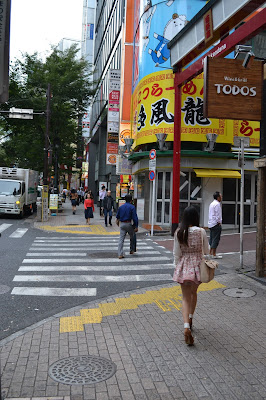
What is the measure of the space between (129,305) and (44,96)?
2500 centimetres

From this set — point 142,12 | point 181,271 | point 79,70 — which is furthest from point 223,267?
point 79,70

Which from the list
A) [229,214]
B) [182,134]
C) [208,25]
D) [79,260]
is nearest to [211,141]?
[182,134]

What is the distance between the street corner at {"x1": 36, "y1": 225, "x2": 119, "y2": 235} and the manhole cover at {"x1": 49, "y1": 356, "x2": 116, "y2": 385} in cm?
1289

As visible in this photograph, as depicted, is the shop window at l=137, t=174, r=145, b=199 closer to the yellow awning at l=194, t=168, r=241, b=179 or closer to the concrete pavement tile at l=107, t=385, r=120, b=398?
the yellow awning at l=194, t=168, r=241, b=179

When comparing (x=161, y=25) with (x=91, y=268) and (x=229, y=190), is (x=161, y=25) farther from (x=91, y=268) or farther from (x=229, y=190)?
(x=91, y=268)

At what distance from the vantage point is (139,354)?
4594 millimetres

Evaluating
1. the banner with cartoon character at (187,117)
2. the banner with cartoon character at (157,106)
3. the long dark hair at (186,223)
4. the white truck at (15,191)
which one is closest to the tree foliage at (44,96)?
the white truck at (15,191)

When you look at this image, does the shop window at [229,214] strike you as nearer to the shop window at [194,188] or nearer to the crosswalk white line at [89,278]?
the shop window at [194,188]

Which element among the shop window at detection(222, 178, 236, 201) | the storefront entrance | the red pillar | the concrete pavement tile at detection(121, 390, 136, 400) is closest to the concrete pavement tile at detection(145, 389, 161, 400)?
the concrete pavement tile at detection(121, 390, 136, 400)

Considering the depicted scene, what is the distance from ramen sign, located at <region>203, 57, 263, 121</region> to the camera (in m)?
9.41

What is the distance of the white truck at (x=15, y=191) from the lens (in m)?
22.4

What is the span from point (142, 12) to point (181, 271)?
18155mm

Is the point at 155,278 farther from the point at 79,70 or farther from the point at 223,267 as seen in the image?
the point at 79,70

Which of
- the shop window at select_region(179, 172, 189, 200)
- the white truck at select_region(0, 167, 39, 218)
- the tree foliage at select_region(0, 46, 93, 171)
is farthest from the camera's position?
the tree foliage at select_region(0, 46, 93, 171)
